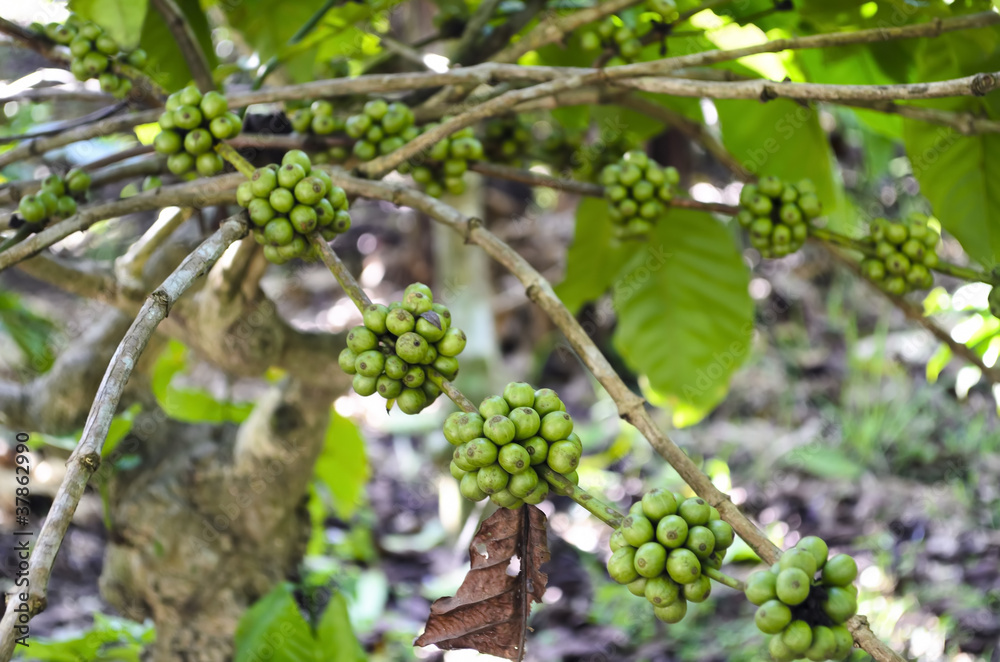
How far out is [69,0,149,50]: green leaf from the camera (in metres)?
1.08

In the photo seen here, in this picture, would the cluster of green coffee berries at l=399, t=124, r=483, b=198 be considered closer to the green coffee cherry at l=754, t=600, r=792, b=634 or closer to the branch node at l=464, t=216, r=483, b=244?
the branch node at l=464, t=216, r=483, b=244

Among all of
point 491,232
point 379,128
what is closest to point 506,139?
point 491,232

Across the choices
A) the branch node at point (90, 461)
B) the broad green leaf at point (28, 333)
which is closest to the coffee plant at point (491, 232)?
the branch node at point (90, 461)

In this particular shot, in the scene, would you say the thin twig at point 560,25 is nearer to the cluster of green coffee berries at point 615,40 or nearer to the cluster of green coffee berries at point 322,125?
the cluster of green coffee berries at point 615,40

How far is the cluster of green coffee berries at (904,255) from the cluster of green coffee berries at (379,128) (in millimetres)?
746

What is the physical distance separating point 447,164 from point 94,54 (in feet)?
1.73

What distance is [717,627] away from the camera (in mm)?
2477

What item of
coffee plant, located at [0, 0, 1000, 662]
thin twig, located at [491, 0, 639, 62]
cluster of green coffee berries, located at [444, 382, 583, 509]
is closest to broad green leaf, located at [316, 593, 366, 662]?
coffee plant, located at [0, 0, 1000, 662]

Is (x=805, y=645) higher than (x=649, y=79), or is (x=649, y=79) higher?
(x=649, y=79)

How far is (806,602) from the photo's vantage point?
0.67m

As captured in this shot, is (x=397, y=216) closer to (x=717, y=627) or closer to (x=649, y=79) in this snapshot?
(x=717, y=627)

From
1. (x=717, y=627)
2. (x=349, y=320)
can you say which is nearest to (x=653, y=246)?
(x=717, y=627)

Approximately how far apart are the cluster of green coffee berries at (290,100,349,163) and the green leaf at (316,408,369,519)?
1.10 m

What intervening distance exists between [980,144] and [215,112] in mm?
1203
